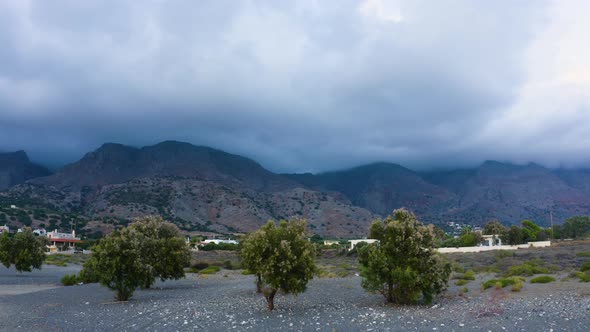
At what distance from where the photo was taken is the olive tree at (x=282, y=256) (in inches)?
947

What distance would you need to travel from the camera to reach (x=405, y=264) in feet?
82.4

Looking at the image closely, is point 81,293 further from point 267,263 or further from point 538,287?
point 538,287

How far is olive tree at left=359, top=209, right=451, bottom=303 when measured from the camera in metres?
24.8

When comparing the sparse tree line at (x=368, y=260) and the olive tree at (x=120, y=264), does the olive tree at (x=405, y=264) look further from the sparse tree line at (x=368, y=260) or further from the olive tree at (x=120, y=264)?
the olive tree at (x=120, y=264)

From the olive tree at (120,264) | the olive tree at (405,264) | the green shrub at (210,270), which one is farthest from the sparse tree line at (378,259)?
the green shrub at (210,270)

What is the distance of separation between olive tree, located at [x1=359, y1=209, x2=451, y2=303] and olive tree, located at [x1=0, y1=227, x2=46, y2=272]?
41.8m

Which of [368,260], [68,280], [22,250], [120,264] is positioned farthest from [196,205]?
[368,260]

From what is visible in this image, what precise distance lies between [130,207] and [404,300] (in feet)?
463

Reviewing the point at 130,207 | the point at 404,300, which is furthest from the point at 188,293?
the point at 130,207

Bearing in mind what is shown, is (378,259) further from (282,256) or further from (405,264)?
(282,256)

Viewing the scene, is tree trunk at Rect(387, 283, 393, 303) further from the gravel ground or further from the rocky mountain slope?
the rocky mountain slope

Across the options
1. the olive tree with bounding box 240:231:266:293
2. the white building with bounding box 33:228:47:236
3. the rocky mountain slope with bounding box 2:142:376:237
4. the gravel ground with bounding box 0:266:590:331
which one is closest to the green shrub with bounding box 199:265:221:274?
the gravel ground with bounding box 0:266:590:331

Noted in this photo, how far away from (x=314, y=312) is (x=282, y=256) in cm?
323

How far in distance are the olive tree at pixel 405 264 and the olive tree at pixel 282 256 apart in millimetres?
3426
